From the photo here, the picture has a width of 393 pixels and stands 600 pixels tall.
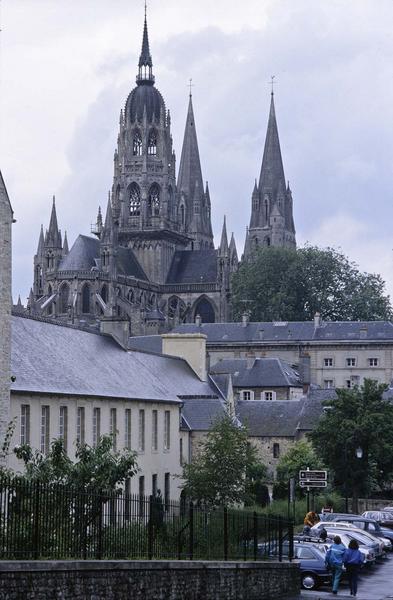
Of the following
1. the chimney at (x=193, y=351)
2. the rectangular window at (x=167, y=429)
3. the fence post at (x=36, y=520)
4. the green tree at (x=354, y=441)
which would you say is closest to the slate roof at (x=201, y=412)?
the rectangular window at (x=167, y=429)

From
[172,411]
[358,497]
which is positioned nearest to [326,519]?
[172,411]

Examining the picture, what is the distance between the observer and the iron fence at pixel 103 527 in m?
22.7

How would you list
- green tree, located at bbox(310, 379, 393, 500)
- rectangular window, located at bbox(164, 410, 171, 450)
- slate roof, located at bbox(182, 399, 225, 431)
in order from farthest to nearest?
slate roof, located at bbox(182, 399, 225, 431) < green tree, located at bbox(310, 379, 393, 500) < rectangular window, located at bbox(164, 410, 171, 450)

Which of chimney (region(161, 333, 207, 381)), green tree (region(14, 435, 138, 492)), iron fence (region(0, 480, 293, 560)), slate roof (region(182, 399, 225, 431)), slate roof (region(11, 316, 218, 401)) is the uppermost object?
chimney (region(161, 333, 207, 381))

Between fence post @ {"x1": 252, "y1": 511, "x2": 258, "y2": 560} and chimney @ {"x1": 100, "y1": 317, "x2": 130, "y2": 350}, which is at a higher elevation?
chimney @ {"x1": 100, "y1": 317, "x2": 130, "y2": 350}

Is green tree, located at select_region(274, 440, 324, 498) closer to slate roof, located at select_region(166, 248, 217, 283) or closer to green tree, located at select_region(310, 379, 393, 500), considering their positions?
green tree, located at select_region(310, 379, 393, 500)

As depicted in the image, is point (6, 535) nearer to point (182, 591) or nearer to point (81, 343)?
point (182, 591)

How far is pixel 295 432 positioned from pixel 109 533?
61641 millimetres

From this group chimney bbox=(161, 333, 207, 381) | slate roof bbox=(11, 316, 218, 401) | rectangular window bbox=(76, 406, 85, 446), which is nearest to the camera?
slate roof bbox=(11, 316, 218, 401)

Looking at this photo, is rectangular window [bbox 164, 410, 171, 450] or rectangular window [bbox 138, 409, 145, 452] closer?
rectangular window [bbox 138, 409, 145, 452]

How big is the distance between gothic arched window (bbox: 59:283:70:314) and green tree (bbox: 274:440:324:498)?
327 ft

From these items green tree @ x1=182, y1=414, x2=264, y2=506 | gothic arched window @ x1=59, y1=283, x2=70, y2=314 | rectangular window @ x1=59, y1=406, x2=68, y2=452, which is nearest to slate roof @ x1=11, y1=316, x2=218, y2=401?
rectangular window @ x1=59, y1=406, x2=68, y2=452

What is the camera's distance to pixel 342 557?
33094mm

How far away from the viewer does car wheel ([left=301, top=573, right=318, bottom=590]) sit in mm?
37656
